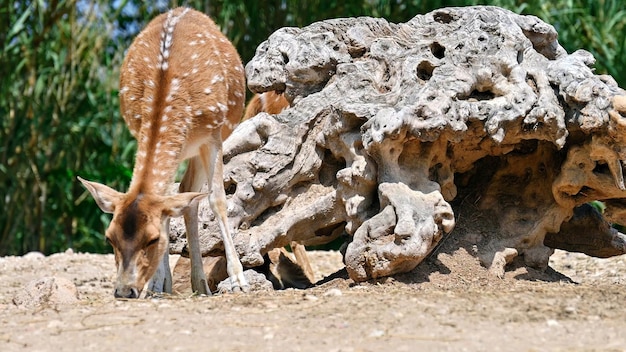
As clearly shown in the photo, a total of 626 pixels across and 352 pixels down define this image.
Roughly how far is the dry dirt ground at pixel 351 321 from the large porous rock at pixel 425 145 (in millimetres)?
547

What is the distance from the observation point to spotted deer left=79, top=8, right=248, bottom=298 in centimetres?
521

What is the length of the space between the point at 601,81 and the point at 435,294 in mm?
1845

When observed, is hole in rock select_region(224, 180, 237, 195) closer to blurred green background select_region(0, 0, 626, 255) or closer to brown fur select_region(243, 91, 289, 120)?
brown fur select_region(243, 91, 289, 120)

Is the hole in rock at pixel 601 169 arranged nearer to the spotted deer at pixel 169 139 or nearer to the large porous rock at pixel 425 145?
the large porous rock at pixel 425 145

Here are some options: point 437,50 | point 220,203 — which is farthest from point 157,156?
point 437,50

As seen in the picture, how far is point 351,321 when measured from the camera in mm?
4234

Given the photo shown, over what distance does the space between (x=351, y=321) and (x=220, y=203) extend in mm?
1946

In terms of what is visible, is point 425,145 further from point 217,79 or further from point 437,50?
point 217,79

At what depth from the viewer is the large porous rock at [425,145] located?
18.1ft

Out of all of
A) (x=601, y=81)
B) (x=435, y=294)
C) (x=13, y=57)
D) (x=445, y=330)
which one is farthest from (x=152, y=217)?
(x=13, y=57)

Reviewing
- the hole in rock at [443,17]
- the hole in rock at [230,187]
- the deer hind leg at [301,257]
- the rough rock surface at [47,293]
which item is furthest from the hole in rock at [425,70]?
the rough rock surface at [47,293]

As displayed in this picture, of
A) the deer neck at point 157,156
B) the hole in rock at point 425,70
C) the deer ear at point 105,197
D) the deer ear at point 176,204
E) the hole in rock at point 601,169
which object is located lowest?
the hole in rock at point 601,169

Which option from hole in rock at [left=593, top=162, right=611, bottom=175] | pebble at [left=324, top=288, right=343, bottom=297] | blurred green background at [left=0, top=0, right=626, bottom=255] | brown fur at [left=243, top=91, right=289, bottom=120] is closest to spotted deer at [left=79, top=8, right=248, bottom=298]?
brown fur at [left=243, top=91, right=289, bottom=120]

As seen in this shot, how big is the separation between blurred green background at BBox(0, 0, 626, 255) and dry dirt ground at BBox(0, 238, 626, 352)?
605 cm
